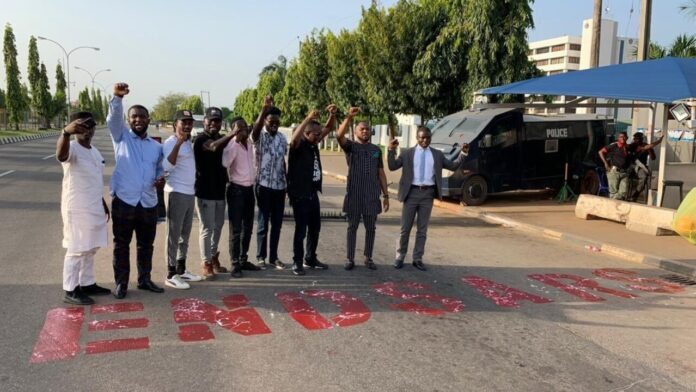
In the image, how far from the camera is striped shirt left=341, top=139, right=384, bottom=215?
21.9 feet

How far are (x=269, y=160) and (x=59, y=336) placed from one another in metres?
2.84

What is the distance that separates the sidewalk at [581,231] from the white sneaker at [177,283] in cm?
644

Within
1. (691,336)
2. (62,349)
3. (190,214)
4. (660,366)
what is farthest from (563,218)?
(62,349)

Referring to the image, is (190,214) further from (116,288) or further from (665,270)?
(665,270)

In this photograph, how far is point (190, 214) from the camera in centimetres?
574

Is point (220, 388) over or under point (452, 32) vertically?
under

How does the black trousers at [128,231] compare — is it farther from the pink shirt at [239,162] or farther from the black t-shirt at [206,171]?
the pink shirt at [239,162]

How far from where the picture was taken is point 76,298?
4988 millimetres

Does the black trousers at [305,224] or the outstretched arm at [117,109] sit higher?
the outstretched arm at [117,109]

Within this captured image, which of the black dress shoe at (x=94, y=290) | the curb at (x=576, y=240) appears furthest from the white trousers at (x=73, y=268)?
the curb at (x=576, y=240)

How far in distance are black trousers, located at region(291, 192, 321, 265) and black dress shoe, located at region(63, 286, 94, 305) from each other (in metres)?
2.25

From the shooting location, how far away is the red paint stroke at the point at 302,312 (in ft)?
15.5

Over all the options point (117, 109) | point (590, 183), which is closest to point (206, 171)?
point (117, 109)

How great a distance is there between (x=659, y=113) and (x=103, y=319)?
25140mm
